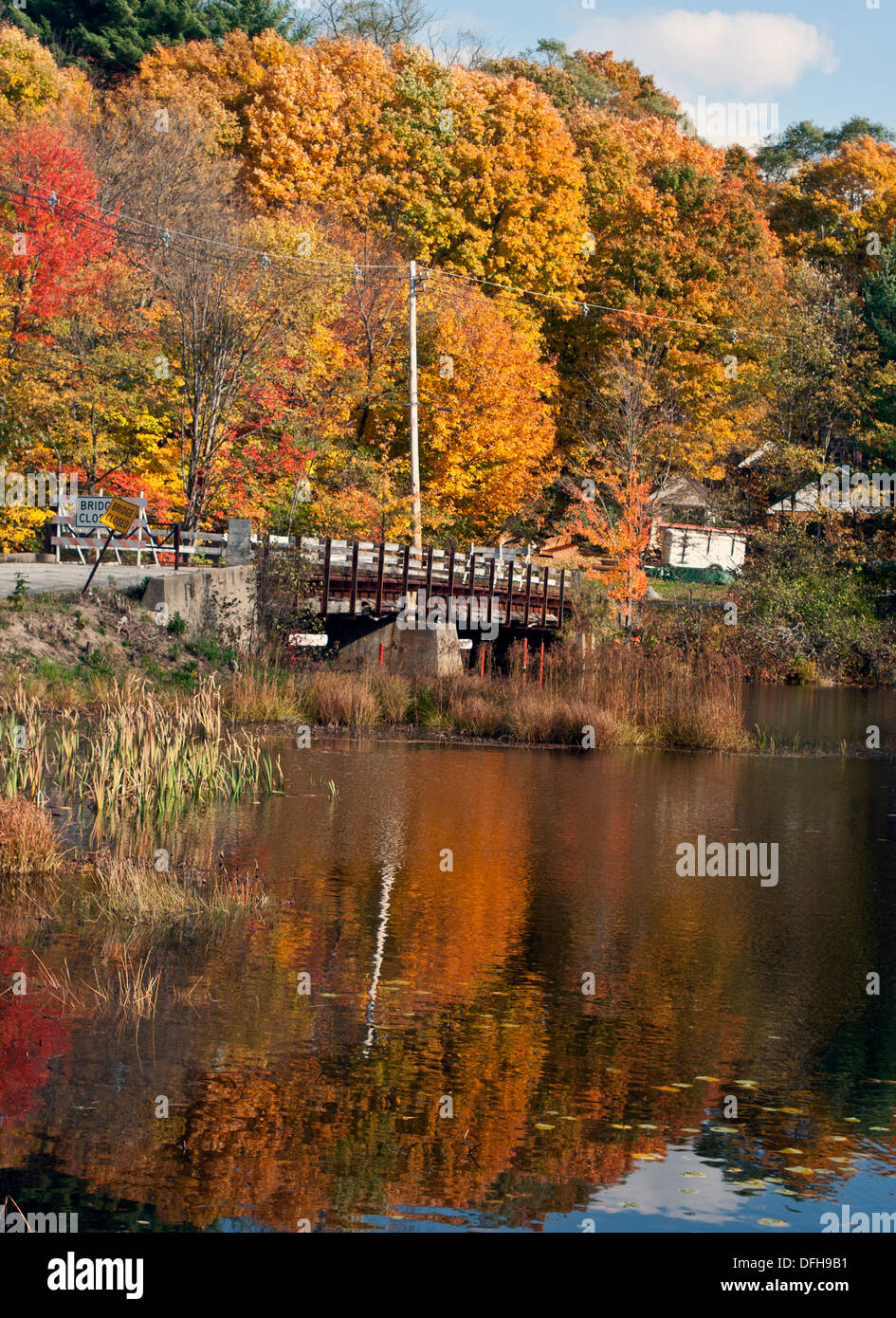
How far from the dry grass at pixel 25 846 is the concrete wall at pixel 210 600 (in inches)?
531

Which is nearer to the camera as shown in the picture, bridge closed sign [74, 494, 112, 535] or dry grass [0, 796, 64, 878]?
dry grass [0, 796, 64, 878]

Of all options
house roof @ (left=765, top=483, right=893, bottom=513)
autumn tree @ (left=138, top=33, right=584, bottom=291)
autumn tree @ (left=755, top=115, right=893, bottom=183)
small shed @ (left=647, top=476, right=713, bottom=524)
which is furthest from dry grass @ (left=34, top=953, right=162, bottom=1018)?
autumn tree @ (left=755, top=115, right=893, bottom=183)

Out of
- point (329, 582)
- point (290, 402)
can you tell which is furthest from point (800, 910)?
point (290, 402)

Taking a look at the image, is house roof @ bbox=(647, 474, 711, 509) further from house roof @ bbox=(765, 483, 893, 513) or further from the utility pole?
the utility pole

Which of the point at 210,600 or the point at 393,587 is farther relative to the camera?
the point at 393,587

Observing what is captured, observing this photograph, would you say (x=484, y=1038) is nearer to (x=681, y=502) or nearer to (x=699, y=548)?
(x=681, y=502)

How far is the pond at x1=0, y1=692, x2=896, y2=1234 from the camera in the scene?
22.5 feet

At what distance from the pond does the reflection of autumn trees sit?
0.02 metres

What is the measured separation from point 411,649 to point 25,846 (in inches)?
769

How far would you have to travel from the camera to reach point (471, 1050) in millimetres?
8859

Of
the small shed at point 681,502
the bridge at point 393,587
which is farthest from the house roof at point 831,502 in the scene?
the bridge at point 393,587

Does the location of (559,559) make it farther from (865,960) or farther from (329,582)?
(865,960)

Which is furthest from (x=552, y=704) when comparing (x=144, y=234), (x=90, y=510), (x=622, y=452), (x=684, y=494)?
(x=684, y=494)

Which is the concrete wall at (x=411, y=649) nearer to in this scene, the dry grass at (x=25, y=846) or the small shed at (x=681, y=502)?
the dry grass at (x=25, y=846)
